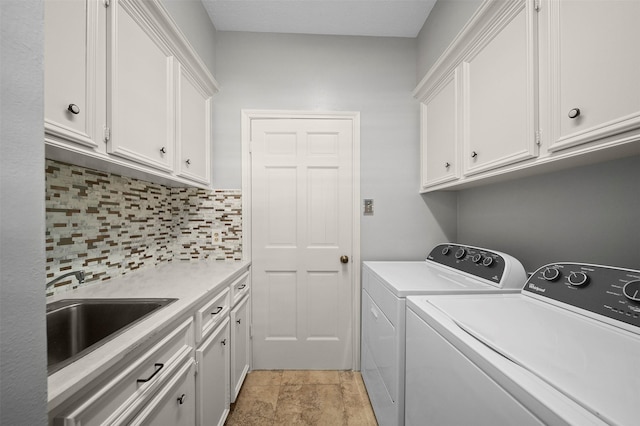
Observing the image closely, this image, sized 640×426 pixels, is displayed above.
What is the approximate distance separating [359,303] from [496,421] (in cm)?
161

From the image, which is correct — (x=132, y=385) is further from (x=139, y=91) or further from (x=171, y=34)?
(x=171, y=34)

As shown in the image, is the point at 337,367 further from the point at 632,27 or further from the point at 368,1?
→ the point at 368,1

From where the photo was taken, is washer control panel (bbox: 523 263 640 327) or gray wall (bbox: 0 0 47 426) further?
washer control panel (bbox: 523 263 640 327)

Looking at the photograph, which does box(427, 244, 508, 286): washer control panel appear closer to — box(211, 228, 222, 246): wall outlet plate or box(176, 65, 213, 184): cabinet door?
box(211, 228, 222, 246): wall outlet plate

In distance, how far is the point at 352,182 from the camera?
220cm

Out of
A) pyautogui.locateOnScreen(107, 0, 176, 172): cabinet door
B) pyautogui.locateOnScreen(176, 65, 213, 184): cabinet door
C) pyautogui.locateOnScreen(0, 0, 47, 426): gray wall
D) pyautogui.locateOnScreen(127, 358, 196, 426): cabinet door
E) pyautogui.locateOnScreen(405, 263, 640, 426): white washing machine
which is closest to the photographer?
pyautogui.locateOnScreen(0, 0, 47, 426): gray wall

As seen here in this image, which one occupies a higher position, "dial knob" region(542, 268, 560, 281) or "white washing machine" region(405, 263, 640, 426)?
"dial knob" region(542, 268, 560, 281)

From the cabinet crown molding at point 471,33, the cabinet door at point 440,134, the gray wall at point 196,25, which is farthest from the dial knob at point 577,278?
the gray wall at point 196,25

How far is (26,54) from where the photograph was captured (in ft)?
1.23

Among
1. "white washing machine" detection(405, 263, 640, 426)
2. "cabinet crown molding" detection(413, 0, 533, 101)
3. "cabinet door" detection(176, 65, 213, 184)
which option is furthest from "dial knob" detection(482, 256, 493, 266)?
"cabinet door" detection(176, 65, 213, 184)

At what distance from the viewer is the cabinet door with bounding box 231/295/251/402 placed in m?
1.66

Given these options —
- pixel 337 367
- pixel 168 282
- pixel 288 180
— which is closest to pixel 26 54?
pixel 168 282

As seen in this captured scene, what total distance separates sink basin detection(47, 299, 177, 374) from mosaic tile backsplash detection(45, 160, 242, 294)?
6.4 inches

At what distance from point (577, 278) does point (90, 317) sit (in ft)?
6.49
